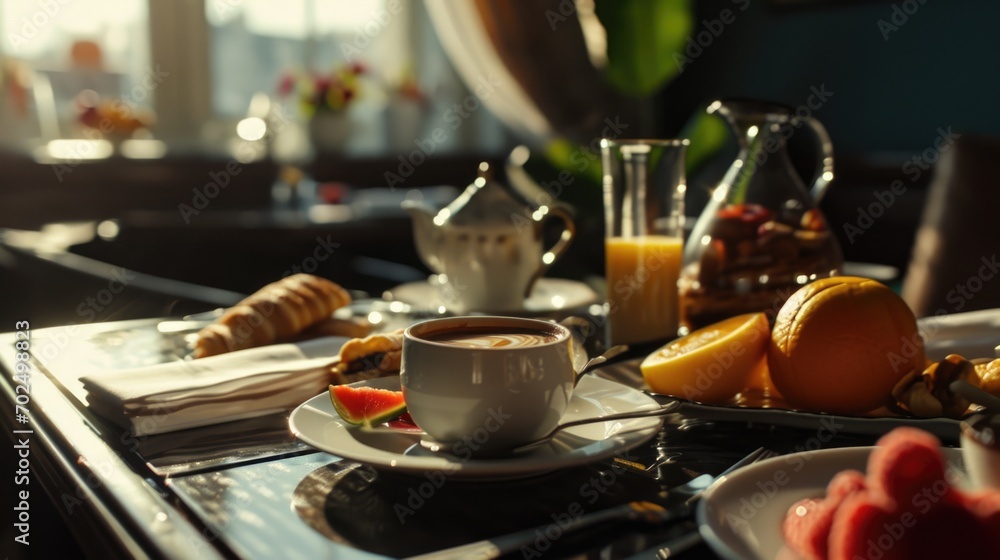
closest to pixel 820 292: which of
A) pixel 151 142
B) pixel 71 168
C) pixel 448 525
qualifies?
pixel 448 525

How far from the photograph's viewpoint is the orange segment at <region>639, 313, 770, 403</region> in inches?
30.7

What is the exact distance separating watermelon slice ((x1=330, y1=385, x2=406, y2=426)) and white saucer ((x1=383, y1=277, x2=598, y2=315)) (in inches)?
19.6

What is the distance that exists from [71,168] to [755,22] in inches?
115

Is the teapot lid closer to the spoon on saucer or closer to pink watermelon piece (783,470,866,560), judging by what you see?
the spoon on saucer

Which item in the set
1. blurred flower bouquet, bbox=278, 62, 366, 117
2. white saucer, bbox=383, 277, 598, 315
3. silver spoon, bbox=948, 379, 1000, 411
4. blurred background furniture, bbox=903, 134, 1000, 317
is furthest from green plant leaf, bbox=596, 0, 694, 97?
silver spoon, bbox=948, 379, 1000, 411

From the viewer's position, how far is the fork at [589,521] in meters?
0.51

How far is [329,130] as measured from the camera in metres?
4.02

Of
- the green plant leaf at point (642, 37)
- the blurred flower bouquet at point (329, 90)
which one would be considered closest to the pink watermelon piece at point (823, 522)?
the green plant leaf at point (642, 37)

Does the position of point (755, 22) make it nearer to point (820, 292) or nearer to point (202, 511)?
point (820, 292)

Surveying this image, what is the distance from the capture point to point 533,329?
742 millimetres

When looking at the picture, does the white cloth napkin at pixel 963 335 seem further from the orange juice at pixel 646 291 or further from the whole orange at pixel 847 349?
the orange juice at pixel 646 291

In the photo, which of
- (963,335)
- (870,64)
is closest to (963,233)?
(963,335)

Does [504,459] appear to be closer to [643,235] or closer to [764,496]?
[764,496]

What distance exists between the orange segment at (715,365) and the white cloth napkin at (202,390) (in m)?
0.32
